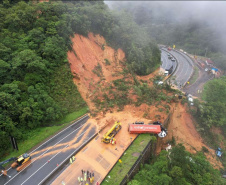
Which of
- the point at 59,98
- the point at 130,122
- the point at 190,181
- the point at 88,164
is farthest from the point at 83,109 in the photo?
the point at 190,181

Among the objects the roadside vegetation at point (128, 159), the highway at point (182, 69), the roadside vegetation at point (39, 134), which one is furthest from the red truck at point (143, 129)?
the highway at point (182, 69)

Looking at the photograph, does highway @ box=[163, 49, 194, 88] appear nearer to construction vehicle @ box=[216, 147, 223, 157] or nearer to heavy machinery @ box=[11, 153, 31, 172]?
construction vehicle @ box=[216, 147, 223, 157]

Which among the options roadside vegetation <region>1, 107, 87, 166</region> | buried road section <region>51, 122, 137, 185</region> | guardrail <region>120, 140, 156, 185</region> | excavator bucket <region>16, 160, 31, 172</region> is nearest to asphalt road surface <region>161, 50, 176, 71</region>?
guardrail <region>120, 140, 156, 185</region>

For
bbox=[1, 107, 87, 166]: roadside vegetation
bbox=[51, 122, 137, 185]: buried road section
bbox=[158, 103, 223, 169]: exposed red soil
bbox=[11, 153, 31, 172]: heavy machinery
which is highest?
bbox=[1, 107, 87, 166]: roadside vegetation

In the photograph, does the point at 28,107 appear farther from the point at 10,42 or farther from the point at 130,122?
the point at 130,122

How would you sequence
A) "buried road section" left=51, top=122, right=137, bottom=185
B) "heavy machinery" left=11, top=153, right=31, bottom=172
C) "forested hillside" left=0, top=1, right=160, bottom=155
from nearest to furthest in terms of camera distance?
"buried road section" left=51, top=122, right=137, bottom=185, "heavy machinery" left=11, top=153, right=31, bottom=172, "forested hillside" left=0, top=1, right=160, bottom=155

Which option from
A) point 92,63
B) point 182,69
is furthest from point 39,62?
point 182,69

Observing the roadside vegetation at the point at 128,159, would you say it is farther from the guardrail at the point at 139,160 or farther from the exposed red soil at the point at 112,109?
the exposed red soil at the point at 112,109
